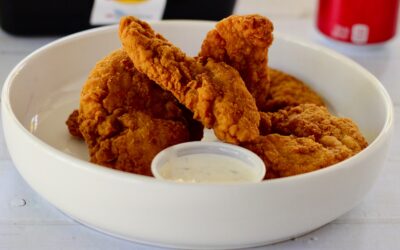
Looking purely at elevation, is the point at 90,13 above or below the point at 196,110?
below

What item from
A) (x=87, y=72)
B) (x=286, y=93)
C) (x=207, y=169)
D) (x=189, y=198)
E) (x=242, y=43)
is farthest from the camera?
(x=87, y=72)

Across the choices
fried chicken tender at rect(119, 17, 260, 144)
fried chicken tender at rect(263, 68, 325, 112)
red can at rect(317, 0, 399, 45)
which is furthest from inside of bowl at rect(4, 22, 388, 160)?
red can at rect(317, 0, 399, 45)

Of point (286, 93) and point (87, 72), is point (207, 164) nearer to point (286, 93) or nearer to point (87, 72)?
point (286, 93)

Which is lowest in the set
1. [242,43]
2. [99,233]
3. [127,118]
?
[99,233]

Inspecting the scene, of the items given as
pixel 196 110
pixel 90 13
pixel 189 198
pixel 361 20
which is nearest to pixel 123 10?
pixel 90 13

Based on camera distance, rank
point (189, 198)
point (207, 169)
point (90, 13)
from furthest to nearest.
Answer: point (90, 13), point (207, 169), point (189, 198)

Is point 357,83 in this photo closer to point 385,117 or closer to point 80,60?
point 385,117

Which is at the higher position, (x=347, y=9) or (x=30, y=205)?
(x=347, y=9)

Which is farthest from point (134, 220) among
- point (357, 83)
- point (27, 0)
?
point (27, 0)
